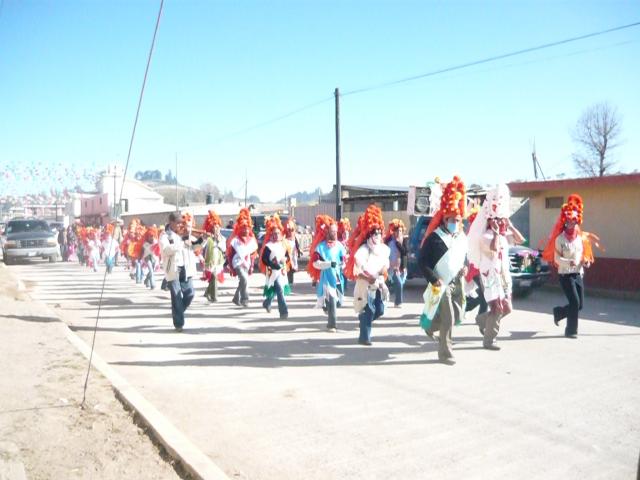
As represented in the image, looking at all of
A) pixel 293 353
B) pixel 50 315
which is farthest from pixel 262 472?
pixel 50 315

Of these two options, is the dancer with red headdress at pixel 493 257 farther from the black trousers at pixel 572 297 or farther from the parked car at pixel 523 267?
the parked car at pixel 523 267

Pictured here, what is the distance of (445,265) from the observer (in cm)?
748

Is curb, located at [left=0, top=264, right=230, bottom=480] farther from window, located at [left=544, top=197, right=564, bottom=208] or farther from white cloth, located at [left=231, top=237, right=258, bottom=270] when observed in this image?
window, located at [left=544, top=197, right=564, bottom=208]

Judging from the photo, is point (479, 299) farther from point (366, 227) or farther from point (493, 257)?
point (366, 227)

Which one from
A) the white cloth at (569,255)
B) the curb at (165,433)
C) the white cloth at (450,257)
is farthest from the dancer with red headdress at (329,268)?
the curb at (165,433)

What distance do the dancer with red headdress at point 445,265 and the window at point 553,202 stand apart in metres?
11.0

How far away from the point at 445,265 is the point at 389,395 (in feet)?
6.96

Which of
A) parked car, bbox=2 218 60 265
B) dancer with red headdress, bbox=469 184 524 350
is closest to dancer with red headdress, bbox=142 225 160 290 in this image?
dancer with red headdress, bbox=469 184 524 350

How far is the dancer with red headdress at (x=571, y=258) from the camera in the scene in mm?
8836

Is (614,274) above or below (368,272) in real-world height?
below

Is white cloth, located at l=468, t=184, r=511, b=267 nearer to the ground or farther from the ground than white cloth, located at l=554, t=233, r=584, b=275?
farther from the ground

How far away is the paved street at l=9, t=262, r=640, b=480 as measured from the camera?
4.42m

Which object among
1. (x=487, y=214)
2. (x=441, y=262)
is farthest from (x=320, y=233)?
(x=441, y=262)

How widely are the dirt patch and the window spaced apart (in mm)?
14286
